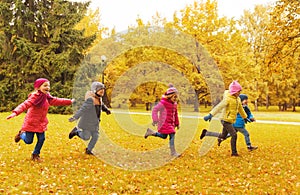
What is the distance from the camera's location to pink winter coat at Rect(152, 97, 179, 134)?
8.84m

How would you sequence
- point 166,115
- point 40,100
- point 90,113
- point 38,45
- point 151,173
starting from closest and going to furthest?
point 151,173
point 40,100
point 90,113
point 166,115
point 38,45

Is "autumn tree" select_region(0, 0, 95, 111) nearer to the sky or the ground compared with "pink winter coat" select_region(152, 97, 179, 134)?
nearer to the sky

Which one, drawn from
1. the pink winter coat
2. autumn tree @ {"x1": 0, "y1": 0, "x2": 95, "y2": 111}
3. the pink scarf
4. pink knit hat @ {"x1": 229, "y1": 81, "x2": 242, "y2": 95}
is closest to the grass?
the pink winter coat

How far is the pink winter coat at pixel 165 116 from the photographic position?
8836mm

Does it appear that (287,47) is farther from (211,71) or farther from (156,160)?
(211,71)

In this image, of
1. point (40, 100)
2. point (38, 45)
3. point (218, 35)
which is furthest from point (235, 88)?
point (38, 45)

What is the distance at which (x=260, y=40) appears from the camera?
45969 millimetres

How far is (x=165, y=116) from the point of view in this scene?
29.0ft

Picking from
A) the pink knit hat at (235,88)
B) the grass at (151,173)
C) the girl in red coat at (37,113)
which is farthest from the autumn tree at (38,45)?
the pink knit hat at (235,88)

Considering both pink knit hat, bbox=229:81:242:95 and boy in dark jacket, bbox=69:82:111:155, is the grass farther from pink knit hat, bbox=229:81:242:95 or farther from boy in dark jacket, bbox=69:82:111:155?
pink knit hat, bbox=229:81:242:95

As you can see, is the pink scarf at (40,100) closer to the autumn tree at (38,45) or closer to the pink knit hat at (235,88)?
the pink knit hat at (235,88)

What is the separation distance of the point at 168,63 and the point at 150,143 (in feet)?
34.9

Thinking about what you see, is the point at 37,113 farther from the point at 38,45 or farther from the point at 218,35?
the point at 218,35

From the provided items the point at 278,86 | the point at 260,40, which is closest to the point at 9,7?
the point at 260,40
